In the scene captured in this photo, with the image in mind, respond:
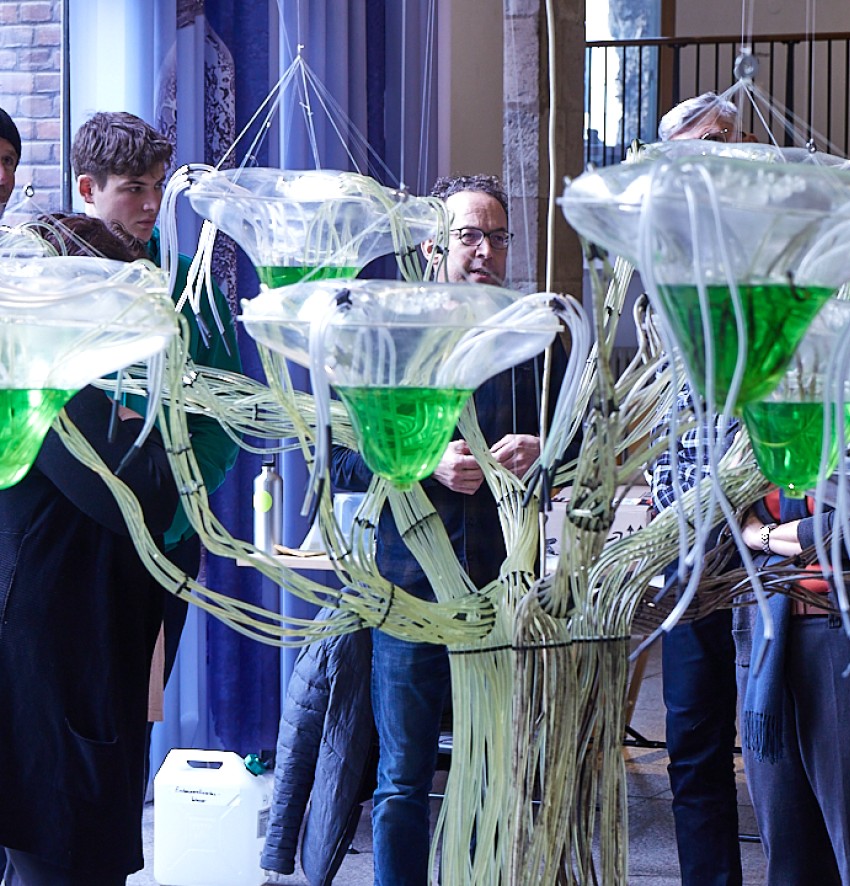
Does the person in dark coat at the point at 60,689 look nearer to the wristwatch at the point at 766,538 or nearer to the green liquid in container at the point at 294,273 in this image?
the green liquid in container at the point at 294,273

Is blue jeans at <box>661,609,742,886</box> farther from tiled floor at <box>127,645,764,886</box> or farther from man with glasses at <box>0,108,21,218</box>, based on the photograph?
A: man with glasses at <box>0,108,21,218</box>

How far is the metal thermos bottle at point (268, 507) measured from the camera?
120 inches

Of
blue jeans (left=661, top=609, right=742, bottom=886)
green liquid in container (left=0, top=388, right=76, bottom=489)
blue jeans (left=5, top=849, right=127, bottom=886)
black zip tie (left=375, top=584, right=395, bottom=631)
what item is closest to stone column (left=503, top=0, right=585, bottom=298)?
blue jeans (left=661, top=609, right=742, bottom=886)

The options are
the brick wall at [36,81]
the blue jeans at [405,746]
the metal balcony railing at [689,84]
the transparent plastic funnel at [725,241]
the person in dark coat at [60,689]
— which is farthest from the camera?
the metal balcony railing at [689,84]

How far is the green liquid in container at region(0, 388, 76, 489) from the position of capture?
0.89 metres

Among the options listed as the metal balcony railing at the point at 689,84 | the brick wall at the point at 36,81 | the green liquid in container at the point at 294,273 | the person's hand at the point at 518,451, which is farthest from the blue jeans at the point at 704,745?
the metal balcony railing at the point at 689,84

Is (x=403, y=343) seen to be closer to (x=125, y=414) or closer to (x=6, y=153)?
(x=125, y=414)

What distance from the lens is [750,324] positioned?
2.42 feet

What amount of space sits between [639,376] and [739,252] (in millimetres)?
330

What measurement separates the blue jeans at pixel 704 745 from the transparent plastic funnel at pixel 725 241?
137 cm

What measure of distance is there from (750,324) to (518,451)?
87 centimetres

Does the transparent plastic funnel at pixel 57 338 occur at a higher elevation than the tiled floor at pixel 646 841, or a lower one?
higher

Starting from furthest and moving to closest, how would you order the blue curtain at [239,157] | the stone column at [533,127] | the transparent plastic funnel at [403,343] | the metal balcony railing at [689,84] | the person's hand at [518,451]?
the metal balcony railing at [689,84]
the stone column at [533,127]
the blue curtain at [239,157]
the person's hand at [518,451]
the transparent plastic funnel at [403,343]

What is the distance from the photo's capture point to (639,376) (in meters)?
1.04
